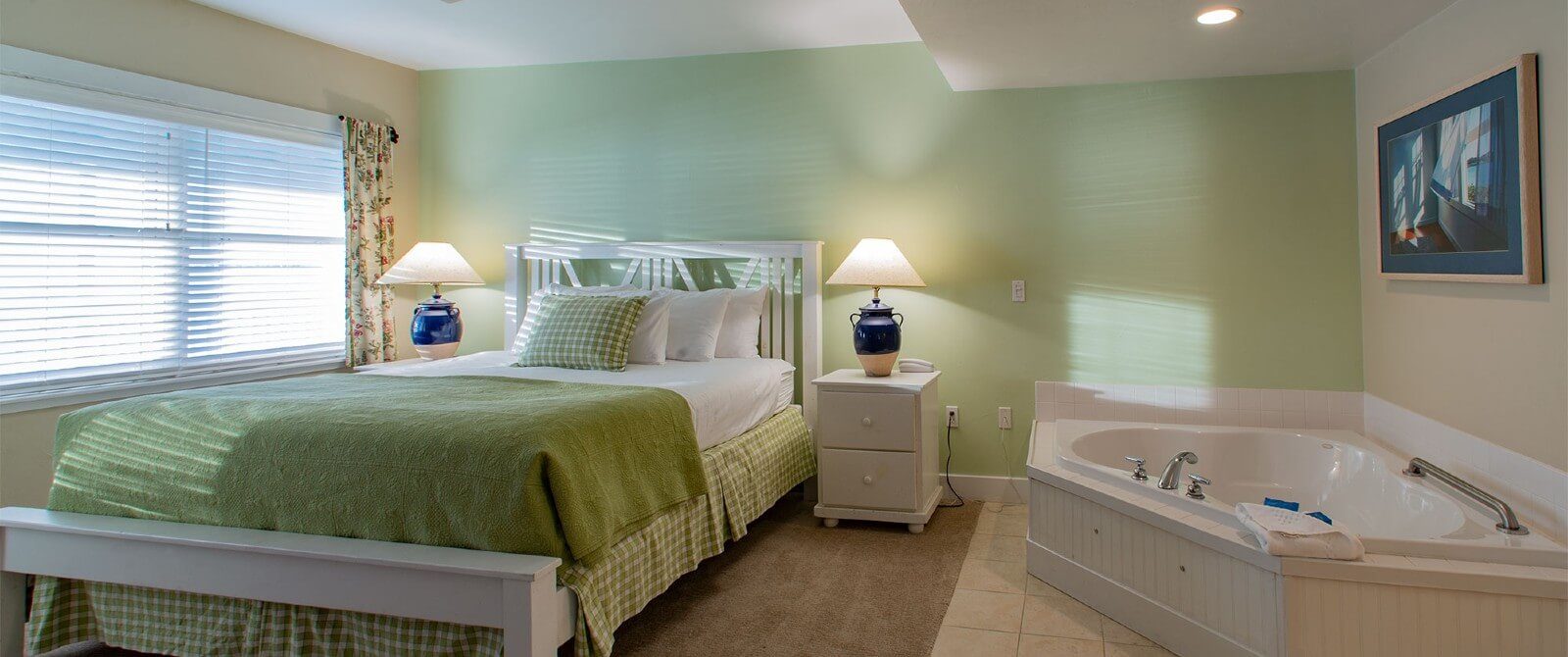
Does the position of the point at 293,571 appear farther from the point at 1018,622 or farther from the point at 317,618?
the point at 1018,622

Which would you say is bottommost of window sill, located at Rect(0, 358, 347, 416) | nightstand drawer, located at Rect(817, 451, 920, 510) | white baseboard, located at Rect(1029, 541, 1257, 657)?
white baseboard, located at Rect(1029, 541, 1257, 657)

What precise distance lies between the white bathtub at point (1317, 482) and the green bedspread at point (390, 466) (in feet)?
5.24

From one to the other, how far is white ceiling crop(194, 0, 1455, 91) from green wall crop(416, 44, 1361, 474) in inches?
5.4

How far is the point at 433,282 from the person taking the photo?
4.43 m

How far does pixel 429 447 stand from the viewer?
2.17 meters

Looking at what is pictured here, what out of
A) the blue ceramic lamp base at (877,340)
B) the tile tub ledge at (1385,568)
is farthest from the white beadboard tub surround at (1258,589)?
the blue ceramic lamp base at (877,340)

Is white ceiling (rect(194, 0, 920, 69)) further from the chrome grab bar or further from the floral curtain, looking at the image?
the chrome grab bar

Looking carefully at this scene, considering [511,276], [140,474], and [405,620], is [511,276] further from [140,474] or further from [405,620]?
[405,620]

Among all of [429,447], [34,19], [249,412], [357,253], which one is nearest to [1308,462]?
[429,447]

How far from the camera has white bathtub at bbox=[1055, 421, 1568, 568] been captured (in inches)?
82.2

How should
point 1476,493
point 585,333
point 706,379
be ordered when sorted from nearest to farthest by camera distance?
point 1476,493 → point 706,379 → point 585,333

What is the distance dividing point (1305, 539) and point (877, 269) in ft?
6.79

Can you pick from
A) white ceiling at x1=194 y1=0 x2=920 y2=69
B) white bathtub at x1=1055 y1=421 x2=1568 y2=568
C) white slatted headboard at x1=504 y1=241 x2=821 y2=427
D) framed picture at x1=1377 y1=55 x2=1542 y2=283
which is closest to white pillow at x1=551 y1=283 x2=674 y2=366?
white slatted headboard at x1=504 y1=241 x2=821 y2=427

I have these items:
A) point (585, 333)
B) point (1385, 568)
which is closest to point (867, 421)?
point (585, 333)
